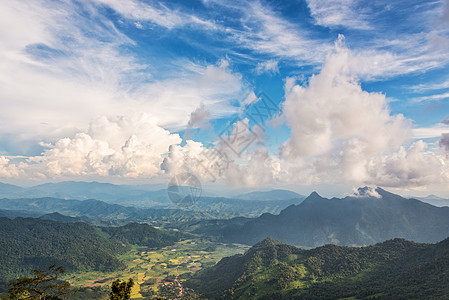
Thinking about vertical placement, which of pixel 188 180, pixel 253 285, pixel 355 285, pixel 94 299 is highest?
pixel 188 180

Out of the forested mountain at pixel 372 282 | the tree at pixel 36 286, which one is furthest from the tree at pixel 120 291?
the forested mountain at pixel 372 282

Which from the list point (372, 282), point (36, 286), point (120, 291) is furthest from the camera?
point (372, 282)

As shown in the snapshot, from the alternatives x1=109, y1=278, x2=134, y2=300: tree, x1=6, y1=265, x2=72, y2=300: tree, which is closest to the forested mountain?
x1=109, y1=278, x2=134, y2=300: tree

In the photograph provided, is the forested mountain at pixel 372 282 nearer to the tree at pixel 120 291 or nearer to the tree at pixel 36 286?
the tree at pixel 120 291

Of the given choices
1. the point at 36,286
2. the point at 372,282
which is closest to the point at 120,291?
the point at 36,286

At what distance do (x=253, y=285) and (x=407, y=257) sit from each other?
130 meters

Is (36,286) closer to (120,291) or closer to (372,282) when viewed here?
(120,291)

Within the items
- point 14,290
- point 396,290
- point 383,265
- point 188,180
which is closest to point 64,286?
point 14,290

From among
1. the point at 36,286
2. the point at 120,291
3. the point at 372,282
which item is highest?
the point at 120,291

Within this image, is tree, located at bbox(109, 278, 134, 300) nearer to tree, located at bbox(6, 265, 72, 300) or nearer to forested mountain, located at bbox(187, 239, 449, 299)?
tree, located at bbox(6, 265, 72, 300)

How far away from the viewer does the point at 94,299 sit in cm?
19562

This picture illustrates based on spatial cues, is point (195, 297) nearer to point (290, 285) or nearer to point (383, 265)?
point (290, 285)

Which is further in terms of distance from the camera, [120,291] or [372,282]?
[372,282]

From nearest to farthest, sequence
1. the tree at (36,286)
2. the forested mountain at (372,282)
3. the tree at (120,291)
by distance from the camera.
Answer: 1. the tree at (36,286)
2. the tree at (120,291)
3. the forested mountain at (372,282)
